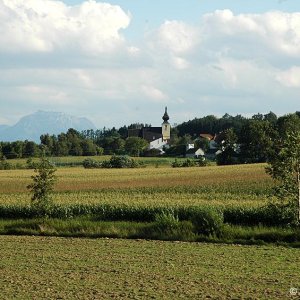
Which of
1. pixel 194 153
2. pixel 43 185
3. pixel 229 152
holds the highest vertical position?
pixel 194 153

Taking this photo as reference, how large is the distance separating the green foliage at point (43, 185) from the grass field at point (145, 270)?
895 centimetres

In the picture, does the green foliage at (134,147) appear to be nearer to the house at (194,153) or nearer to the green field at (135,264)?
the house at (194,153)

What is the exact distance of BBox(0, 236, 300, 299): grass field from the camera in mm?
14227

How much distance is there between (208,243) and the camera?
24.6 metres

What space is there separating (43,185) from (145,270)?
17393 millimetres

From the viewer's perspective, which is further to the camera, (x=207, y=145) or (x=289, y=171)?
(x=207, y=145)

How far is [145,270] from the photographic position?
17.6m

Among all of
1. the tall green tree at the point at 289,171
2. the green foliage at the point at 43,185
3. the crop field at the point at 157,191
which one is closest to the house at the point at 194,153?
the crop field at the point at 157,191

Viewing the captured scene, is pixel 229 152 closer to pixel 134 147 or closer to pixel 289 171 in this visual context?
pixel 134 147

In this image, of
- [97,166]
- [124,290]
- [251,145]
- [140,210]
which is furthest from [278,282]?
[251,145]

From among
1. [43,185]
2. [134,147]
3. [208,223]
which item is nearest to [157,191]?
[43,185]

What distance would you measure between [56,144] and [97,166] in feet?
215

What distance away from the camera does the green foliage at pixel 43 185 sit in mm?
33781

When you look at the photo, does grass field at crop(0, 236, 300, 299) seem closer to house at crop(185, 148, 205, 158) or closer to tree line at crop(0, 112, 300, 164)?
tree line at crop(0, 112, 300, 164)
